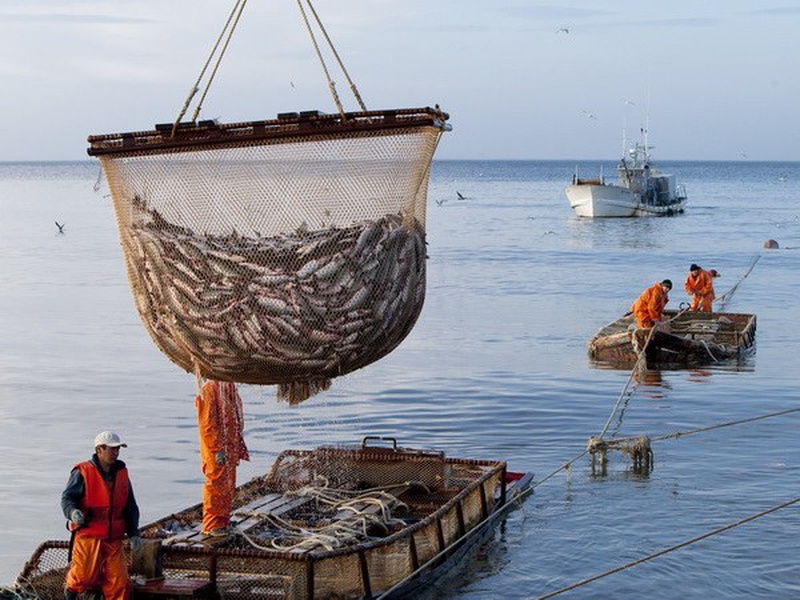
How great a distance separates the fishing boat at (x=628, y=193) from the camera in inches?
2749

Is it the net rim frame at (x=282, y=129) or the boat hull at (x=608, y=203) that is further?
the boat hull at (x=608, y=203)

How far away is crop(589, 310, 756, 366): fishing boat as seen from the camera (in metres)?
23.2

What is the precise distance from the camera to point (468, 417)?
64.7 feet

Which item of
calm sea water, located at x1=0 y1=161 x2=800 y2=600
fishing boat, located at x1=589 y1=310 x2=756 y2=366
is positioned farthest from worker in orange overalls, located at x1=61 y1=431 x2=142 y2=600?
fishing boat, located at x1=589 y1=310 x2=756 y2=366

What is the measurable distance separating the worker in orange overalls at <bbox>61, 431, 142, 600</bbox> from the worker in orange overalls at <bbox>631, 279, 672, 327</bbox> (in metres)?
14.7

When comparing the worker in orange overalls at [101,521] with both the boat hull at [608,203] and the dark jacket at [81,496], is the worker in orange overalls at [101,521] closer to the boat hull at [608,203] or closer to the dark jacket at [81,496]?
the dark jacket at [81,496]

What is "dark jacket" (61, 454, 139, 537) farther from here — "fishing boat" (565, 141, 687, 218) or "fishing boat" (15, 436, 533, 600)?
"fishing boat" (565, 141, 687, 218)

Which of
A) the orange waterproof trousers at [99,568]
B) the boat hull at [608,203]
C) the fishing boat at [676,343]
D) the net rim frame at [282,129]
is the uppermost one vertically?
the boat hull at [608,203]

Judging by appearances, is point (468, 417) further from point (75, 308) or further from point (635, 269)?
point (635, 269)

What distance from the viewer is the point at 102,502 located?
8.91m

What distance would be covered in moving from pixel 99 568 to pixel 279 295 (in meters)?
2.34

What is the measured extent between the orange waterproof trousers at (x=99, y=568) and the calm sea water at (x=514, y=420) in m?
3.52

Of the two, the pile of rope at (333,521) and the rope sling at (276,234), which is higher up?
the rope sling at (276,234)

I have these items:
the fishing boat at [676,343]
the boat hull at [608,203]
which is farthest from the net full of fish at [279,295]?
the boat hull at [608,203]
